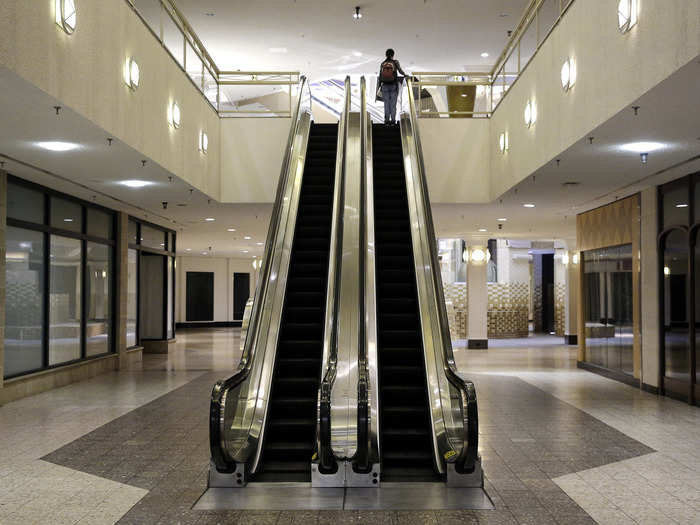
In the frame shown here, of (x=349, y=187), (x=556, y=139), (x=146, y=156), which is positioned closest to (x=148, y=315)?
(x=146, y=156)

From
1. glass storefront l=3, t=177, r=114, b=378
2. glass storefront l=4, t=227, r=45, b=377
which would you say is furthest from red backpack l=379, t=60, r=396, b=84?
glass storefront l=4, t=227, r=45, b=377

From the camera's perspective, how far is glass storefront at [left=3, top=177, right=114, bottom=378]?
10750mm

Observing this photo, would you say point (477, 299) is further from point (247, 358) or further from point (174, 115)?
point (247, 358)

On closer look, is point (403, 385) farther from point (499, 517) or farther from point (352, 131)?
point (352, 131)

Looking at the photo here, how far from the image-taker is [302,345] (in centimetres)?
775

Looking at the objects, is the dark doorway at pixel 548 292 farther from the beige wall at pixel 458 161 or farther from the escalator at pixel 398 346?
the escalator at pixel 398 346

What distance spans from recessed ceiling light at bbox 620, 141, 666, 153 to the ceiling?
730 cm

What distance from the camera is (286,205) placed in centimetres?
944

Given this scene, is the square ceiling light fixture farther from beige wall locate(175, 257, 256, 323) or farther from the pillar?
beige wall locate(175, 257, 256, 323)

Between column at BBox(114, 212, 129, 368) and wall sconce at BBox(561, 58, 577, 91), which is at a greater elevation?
wall sconce at BBox(561, 58, 577, 91)

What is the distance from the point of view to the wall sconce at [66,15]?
694 centimetres

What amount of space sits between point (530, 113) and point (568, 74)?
2.06 metres

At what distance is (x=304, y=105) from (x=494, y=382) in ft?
20.4

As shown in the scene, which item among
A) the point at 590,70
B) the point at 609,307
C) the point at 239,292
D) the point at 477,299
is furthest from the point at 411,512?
the point at 239,292
